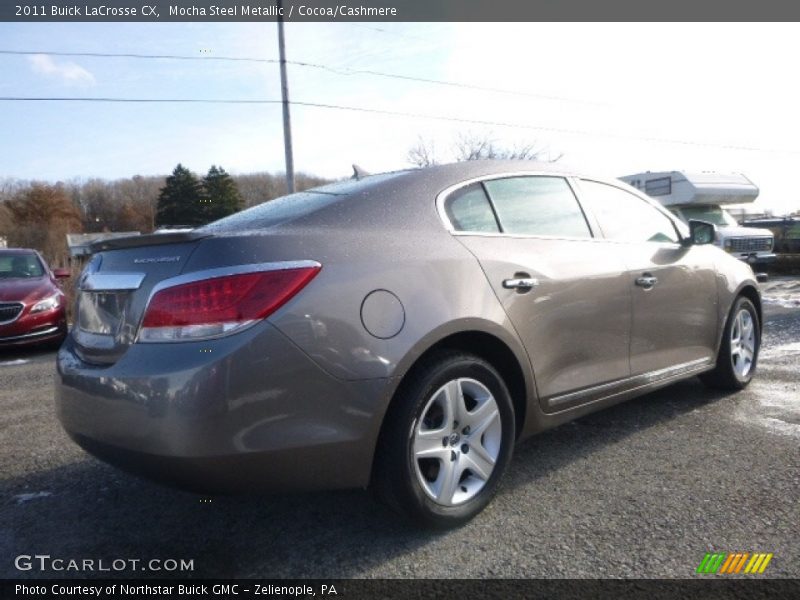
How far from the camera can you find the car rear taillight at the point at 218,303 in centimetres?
217

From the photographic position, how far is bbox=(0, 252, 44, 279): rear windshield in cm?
865

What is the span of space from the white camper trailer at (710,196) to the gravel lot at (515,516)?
457 inches

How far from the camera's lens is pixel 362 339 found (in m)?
2.33

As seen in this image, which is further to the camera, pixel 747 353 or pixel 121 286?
pixel 747 353

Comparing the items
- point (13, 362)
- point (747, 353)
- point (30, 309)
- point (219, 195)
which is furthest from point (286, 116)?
point (219, 195)

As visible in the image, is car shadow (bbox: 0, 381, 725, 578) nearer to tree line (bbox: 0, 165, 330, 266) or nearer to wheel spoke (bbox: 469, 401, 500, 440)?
wheel spoke (bbox: 469, 401, 500, 440)

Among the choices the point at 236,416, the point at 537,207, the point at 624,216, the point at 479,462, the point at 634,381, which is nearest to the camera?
the point at 236,416

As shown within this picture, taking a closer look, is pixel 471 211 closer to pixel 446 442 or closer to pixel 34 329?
pixel 446 442

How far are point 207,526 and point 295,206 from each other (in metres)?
1.41

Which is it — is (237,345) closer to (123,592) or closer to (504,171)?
(123,592)

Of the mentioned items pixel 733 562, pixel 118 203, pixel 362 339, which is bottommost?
pixel 118 203

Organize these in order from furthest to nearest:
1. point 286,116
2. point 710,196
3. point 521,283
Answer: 1. point 286,116
2. point 710,196
3. point 521,283

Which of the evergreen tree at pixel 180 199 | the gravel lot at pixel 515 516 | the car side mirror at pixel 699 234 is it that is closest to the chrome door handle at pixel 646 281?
the car side mirror at pixel 699 234

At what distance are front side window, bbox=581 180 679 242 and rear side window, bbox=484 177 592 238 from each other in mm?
168
